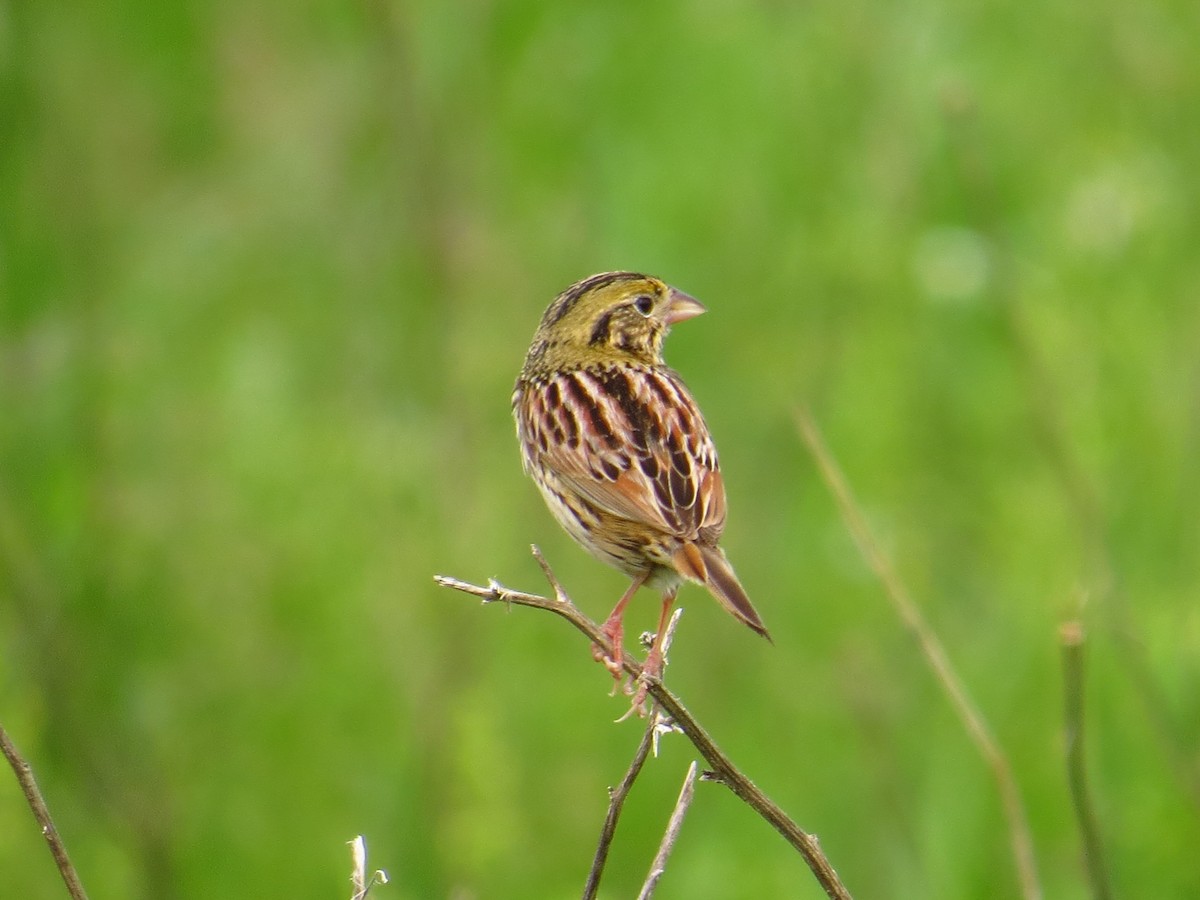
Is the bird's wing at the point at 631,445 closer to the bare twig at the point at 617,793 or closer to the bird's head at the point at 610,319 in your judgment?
the bird's head at the point at 610,319

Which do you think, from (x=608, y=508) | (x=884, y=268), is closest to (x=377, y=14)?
(x=884, y=268)

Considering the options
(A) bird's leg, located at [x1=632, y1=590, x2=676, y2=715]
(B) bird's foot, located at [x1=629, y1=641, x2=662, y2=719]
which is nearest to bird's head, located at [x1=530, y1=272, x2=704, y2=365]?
(A) bird's leg, located at [x1=632, y1=590, x2=676, y2=715]

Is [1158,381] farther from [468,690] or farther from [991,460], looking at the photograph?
[468,690]

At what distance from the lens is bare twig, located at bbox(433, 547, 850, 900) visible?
9.79 ft

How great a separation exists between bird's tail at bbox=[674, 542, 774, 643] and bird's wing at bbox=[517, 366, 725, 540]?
0.05 metres

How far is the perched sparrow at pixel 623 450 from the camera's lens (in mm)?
3959

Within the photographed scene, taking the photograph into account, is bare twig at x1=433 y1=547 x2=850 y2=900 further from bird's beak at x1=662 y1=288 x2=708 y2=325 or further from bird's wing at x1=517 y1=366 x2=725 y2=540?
bird's beak at x1=662 y1=288 x2=708 y2=325

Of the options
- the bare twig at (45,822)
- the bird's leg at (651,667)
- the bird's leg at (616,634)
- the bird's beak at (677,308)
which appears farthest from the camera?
the bird's beak at (677,308)

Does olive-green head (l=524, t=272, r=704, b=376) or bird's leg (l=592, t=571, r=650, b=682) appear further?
olive-green head (l=524, t=272, r=704, b=376)

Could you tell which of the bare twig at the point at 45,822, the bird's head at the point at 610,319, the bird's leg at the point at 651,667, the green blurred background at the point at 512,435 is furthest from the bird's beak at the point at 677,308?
the bare twig at the point at 45,822

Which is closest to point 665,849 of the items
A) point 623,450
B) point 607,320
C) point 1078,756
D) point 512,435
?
point 1078,756

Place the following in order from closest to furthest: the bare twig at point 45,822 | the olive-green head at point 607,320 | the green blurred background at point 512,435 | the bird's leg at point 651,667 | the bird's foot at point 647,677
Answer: the bare twig at point 45,822
the bird's foot at point 647,677
the bird's leg at point 651,667
the olive-green head at point 607,320
the green blurred background at point 512,435

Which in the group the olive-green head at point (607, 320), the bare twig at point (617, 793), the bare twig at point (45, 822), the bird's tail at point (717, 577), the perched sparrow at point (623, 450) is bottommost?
the bare twig at point (45, 822)

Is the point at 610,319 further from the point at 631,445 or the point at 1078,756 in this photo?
the point at 1078,756
